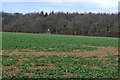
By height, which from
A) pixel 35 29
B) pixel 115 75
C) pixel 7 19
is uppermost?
pixel 7 19

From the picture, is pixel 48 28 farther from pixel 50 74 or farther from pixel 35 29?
pixel 50 74

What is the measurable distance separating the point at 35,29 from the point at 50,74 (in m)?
98.1

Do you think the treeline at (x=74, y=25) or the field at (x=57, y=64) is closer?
the field at (x=57, y=64)

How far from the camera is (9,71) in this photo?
8.31 meters

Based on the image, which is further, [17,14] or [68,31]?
[17,14]

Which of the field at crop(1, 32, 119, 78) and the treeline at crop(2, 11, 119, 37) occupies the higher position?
the treeline at crop(2, 11, 119, 37)

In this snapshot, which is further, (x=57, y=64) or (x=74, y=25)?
(x=74, y=25)

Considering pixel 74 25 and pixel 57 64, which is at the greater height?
pixel 74 25

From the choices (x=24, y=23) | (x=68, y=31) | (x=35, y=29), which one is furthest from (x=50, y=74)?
(x=24, y=23)

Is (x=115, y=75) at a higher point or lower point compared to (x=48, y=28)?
lower

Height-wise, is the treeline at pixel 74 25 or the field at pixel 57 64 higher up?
the treeline at pixel 74 25

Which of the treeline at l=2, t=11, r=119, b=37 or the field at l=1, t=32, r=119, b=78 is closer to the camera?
the field at l=1, t=32, r=119, b=78

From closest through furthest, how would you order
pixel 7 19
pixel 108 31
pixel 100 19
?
pixel 108 31 → pixel 100 19 → pixel 7 19

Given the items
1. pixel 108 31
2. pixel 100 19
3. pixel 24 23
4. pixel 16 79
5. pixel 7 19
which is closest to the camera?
pixel 16 79
